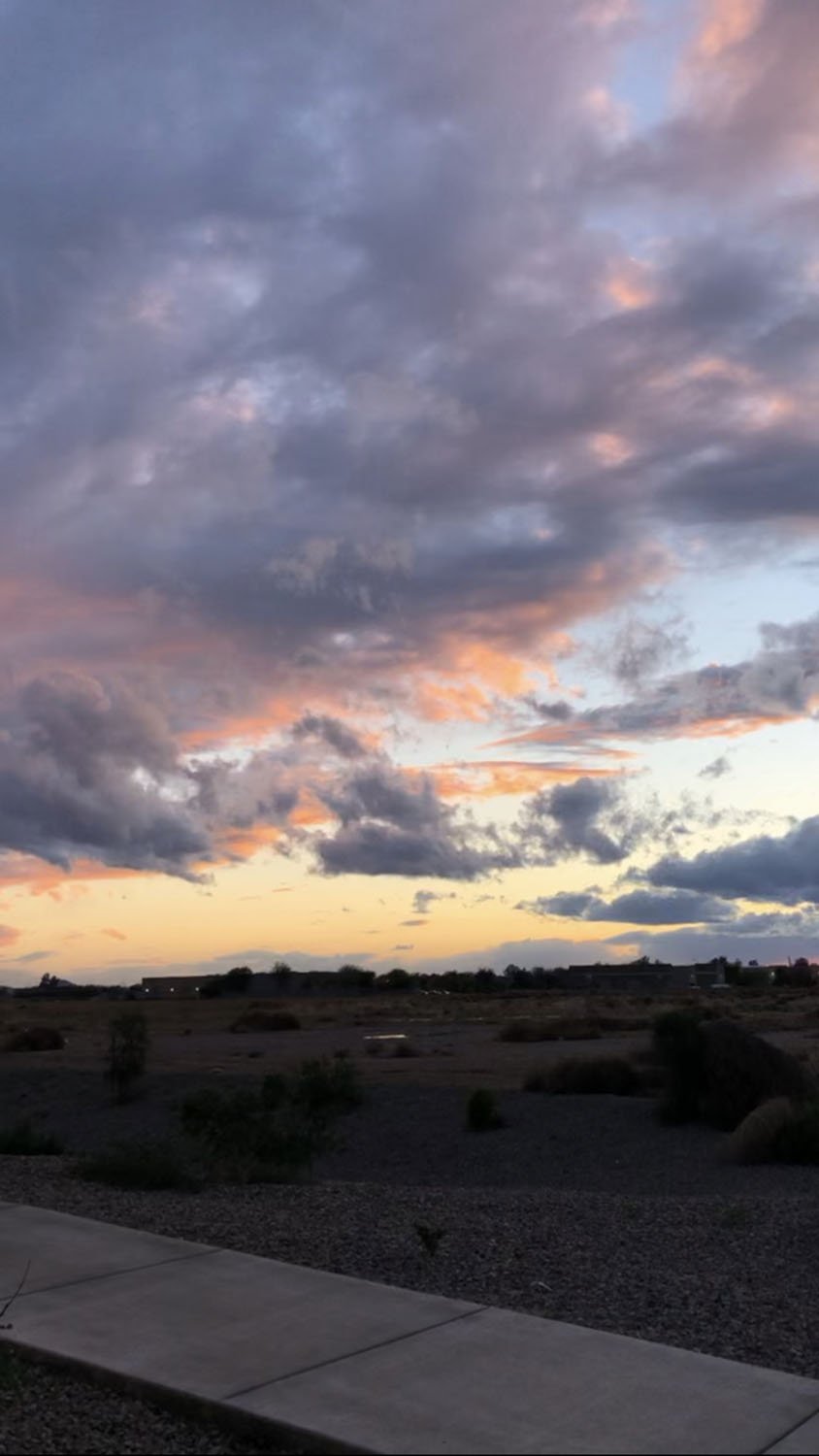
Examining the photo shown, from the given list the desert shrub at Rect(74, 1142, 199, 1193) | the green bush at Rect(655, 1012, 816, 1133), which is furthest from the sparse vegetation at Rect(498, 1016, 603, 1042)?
the desert shrub at Rect(74, 1142, 199, 1193)

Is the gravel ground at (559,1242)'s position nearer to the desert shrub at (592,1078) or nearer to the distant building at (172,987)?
the desert shrub at (592,1078)

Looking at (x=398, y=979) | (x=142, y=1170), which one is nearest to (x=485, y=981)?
(x=398, y=979)

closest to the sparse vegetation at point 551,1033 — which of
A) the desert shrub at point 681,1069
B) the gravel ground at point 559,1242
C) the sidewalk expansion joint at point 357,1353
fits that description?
the desert shrub at point 681,1069

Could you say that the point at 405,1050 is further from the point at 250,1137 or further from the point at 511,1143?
the point at 250,1137

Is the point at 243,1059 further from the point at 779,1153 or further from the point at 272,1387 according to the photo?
the point at 272,1387

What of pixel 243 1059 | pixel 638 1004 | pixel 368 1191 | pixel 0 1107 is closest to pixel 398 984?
pixel 638 1004

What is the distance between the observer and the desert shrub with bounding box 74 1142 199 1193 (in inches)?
519

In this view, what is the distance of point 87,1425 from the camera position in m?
6.73

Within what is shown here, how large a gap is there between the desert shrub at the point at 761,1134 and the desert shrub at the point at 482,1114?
6.24 meters

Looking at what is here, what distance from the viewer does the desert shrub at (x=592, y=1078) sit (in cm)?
2941

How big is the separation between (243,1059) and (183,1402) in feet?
126

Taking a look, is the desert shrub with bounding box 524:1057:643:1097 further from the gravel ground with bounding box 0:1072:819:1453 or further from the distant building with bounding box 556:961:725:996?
the distant building with bounding box 556:961:725:996

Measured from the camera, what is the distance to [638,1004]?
291 feet

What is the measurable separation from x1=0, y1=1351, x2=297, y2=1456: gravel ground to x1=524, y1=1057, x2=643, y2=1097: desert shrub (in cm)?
2283
